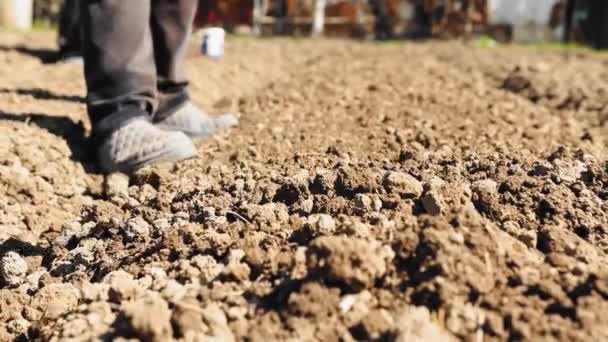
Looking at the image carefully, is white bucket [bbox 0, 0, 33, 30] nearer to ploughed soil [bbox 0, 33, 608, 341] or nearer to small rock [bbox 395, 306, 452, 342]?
ploughed soil [bbox 0, 33, 608, 341]

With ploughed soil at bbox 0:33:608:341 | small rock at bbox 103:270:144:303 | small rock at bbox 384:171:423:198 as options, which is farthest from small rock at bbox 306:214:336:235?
small rock at bbox 103:270:144:303

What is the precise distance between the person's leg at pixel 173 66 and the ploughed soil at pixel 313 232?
13cm

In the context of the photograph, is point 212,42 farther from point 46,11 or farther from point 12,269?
point 46,11

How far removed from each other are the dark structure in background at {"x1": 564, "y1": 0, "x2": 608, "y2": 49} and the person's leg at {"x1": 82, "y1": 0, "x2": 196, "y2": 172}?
982 centimetres

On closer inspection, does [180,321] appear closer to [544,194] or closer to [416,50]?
[544,194]

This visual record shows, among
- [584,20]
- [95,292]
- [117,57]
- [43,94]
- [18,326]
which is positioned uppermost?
[584,20]

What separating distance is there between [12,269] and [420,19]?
10299mm

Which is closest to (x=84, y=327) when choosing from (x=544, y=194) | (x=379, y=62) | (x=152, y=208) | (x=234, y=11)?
(x=152, y=208)

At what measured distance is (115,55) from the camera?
106 inches

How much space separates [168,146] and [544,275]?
1.60 m

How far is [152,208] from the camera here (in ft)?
7.29

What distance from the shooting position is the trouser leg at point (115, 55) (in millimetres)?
2660

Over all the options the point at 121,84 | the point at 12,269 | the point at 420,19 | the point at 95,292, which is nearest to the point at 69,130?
the point at 121,84

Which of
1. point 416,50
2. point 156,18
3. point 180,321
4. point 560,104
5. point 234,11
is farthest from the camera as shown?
point 234,11
